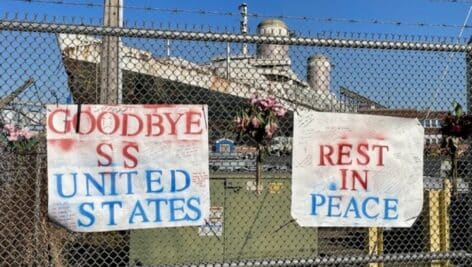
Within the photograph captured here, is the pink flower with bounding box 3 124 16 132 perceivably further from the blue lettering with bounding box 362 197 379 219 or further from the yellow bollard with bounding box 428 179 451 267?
the yellow bollard with bounding box 428 179 451 267

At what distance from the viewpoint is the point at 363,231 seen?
6.02 m

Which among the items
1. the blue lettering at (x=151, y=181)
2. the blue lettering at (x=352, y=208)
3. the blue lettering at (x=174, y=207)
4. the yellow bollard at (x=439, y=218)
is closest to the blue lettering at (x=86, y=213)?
the blue lettering at (x=151, y=181)

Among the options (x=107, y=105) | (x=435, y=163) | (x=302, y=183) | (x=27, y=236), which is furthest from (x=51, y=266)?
(x=435, y=163)

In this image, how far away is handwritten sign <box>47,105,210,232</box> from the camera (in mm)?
3320

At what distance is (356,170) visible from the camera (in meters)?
3.84

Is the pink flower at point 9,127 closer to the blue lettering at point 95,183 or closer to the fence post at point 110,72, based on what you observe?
the fence post at point 110,72

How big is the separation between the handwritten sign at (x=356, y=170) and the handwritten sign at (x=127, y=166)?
25.4 inches

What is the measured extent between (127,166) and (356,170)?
1.47 meters

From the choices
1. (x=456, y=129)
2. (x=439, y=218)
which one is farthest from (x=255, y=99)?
(x=439, y=218)

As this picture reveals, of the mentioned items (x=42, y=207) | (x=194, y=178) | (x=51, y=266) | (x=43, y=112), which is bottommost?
(x=51, y=266)

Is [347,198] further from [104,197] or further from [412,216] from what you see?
[104,197]

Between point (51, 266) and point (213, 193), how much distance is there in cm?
175

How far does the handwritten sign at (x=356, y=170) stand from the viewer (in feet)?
12.3

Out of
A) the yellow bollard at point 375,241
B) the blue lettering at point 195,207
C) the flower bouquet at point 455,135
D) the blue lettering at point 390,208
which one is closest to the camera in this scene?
the blue lettering at point 195,207
